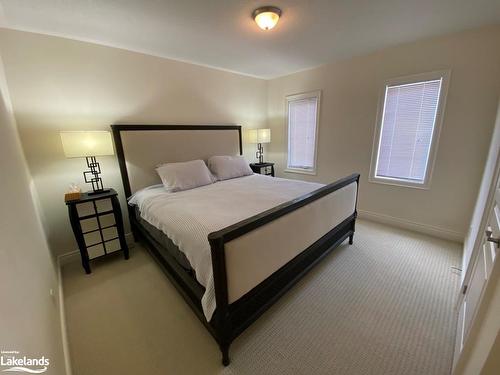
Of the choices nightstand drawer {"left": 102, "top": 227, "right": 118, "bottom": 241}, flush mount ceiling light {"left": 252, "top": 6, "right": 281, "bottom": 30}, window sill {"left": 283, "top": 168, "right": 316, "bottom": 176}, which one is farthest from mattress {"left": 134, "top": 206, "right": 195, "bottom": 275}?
window sill {"left": 283, "top": 168, "right": 316, "bottom": 176}

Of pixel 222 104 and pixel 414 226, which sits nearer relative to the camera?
pixel 414 226

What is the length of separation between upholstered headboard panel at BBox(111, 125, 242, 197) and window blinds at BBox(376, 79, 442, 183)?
8.44 feet

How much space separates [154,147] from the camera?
282cm

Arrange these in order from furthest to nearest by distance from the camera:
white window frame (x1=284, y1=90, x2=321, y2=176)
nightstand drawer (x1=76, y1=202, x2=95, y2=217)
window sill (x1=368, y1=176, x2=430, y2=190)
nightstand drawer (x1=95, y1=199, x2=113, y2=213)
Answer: white window frame (x1=284, y1=90, x2=321, y2=176) < window sill (x1=368, y1=176, x2=430, y2=190) < nightstand drawer (x1=95, y1=199, x2=113, y2=213) < nightstand drawer (x1=76, y1=202, x2=95, y2=217)

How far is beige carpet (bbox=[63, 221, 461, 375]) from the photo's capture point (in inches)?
52.7

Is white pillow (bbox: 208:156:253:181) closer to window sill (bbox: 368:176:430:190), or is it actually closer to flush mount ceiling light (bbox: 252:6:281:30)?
flush mount ceiling light (bbox: 252:6:281:30)

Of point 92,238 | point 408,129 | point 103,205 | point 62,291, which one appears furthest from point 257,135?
point 62,291

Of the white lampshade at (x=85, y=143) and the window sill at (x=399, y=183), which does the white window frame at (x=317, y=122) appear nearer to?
the window sill at (x=399, y=183)

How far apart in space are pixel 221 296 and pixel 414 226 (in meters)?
3.02

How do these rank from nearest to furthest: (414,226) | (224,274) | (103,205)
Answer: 1. (224,274)
2. (103,205)
3. (414,226)

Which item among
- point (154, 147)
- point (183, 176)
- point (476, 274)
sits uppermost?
point (154, 147)

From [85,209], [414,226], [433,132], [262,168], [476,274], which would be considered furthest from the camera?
[262,168]

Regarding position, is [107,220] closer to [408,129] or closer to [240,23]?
[240,23]

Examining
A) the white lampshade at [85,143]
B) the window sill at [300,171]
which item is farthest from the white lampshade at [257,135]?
the white lampshade at [85,143]
